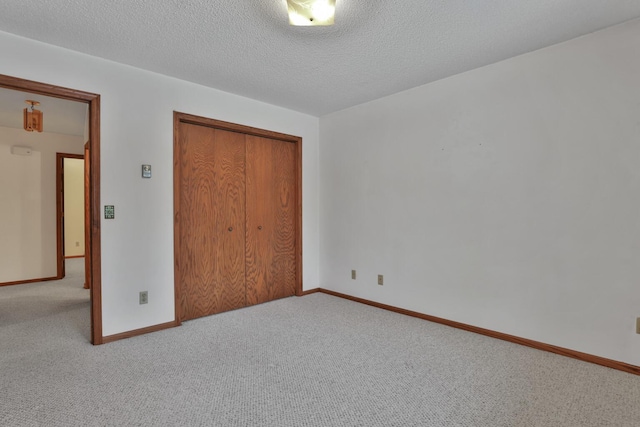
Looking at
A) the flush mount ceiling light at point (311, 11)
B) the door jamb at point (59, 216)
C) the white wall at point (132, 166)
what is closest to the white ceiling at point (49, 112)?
the door jamb at point (59, 216)

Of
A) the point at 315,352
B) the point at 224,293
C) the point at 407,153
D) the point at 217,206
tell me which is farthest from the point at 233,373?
the point at 407,153

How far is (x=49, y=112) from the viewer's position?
4043 millimetres

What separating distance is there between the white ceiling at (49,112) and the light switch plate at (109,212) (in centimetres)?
157

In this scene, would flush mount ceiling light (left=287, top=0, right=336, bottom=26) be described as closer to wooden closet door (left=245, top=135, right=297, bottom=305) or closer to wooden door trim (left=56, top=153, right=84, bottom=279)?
wooden closet door (left=245, top=135, right=297, bottom=305)

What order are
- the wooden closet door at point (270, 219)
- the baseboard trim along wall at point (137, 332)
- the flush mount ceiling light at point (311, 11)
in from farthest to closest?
the wooden closet door at point (270, 219), the baseboard trim along wall at point (137, 332), the flush mount ceiling light at point (311, 11)

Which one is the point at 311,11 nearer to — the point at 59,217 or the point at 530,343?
the point at 530,343

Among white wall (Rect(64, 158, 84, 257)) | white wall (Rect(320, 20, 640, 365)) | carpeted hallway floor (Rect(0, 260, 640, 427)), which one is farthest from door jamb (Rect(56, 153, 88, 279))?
white wall (Rect(320, 20, 640, 365))

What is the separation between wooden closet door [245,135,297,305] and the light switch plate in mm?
1390

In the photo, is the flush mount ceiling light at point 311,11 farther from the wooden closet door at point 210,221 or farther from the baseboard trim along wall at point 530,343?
the baseboard trim along wall at point 530,343

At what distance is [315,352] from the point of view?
2473mm

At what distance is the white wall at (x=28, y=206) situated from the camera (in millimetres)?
4730

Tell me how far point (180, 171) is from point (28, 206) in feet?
11.7

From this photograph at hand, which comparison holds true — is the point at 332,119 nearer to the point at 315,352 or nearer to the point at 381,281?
the point at 381,281

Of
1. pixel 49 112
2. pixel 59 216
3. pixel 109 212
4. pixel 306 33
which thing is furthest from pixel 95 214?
pixel 59 216
